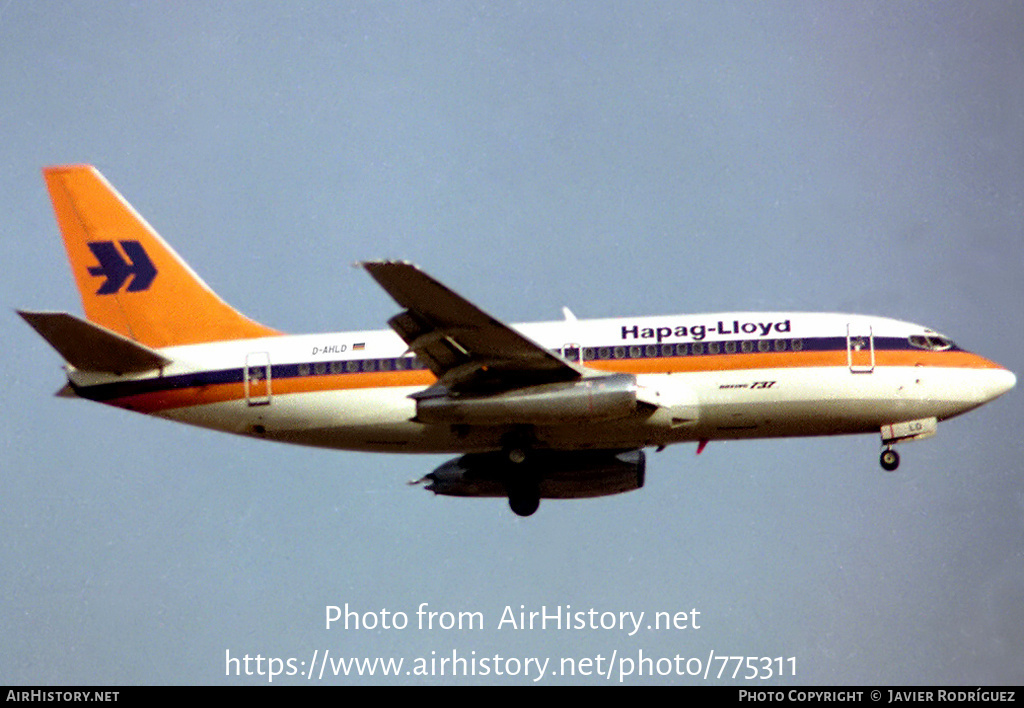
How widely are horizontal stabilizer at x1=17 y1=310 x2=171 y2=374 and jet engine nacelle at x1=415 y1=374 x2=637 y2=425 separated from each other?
9.15 m

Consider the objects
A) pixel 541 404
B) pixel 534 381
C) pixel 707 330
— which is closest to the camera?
pixel 541 404

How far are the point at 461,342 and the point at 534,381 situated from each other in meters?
2.63

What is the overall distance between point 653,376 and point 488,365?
513 centimetres

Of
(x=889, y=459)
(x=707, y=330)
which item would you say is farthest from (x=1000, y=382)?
(x=707, y=330)

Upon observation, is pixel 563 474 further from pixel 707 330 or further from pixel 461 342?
pixel 461 342

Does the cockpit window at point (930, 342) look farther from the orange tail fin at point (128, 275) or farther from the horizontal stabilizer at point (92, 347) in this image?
the horizontal stabilizer at point (92, 347)

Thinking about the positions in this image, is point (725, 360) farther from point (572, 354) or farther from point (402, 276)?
point (402, 276)

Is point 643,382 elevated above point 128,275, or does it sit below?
below

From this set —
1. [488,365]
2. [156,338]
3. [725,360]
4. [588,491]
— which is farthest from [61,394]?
[725,360]

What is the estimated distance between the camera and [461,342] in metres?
45.6

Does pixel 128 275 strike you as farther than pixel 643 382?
Yes

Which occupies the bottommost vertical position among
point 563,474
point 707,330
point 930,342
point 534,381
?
point 563,474

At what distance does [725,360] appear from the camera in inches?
1861

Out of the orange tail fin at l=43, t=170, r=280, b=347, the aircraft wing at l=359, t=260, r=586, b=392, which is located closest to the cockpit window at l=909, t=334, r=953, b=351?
the aircraft wing at l=359, t=260, r=586, b=392
